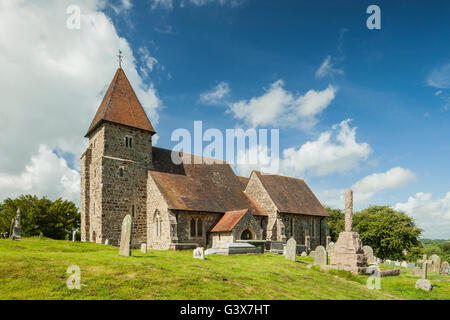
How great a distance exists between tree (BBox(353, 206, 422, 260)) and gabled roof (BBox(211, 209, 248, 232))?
26482mm

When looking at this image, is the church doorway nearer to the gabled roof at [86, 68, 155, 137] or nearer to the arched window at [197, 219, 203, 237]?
the arched window at [197, 219, 203, 237]

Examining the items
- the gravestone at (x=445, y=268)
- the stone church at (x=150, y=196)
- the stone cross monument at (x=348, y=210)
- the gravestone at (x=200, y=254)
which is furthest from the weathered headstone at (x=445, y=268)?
the gravestone at (x=200, y=254)

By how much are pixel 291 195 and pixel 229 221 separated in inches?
486

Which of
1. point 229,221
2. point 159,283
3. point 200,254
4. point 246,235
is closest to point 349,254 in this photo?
point 200,254

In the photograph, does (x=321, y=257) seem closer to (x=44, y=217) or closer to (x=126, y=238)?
(x=126, y=238)

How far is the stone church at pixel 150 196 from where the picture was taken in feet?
87.4

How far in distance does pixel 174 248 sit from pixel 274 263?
9605 mm

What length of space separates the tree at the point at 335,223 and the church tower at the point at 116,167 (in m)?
34.2

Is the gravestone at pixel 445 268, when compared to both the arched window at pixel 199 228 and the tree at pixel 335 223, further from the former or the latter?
the tree at pixel 335 223

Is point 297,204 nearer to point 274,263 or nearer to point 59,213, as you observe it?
point 274,263

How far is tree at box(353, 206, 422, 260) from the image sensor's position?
44094 millimetres

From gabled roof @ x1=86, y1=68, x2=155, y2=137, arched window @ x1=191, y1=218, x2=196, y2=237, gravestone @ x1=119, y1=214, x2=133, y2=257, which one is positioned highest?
gabled roof @ x1=86, y1=68, x2=155, y2=137

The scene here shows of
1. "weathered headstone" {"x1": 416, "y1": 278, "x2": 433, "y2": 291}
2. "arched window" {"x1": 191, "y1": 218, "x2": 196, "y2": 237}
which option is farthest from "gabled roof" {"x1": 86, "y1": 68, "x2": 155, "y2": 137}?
"weathered headstone" {"x1": 416, "y1": 278, "x2": 433, "y2": 291}
